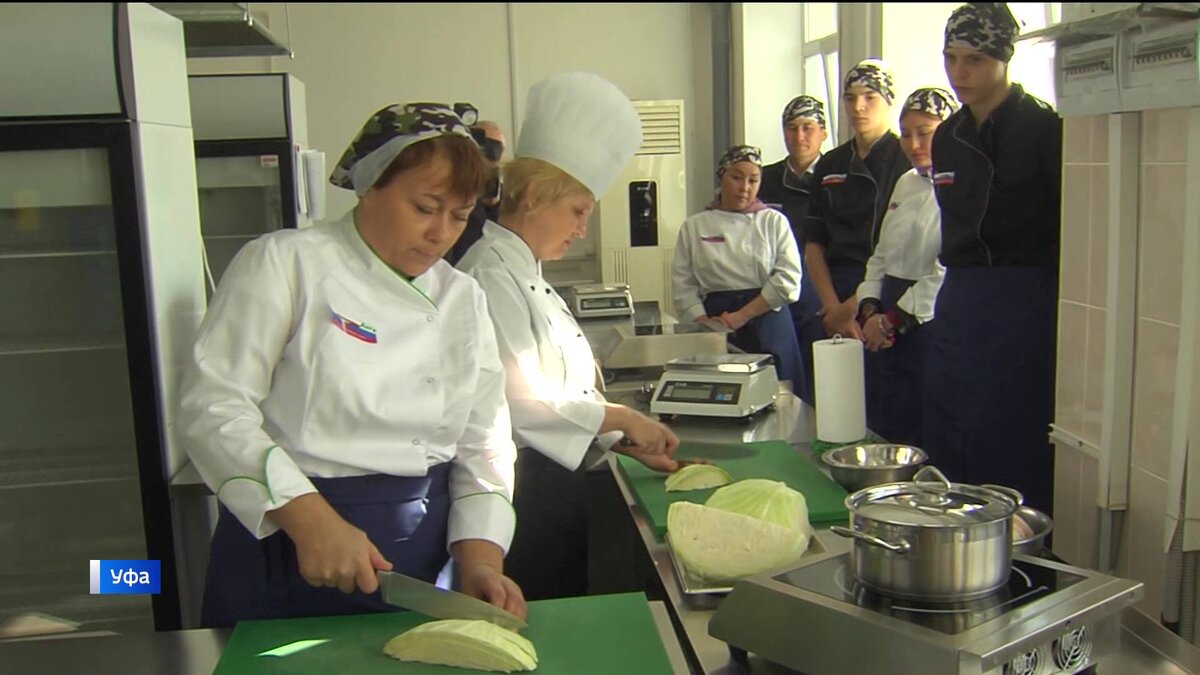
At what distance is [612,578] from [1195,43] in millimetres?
1532

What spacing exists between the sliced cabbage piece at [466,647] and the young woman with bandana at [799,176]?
1.94 metres

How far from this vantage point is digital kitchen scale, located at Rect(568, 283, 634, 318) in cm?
278

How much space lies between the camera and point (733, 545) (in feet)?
4.32

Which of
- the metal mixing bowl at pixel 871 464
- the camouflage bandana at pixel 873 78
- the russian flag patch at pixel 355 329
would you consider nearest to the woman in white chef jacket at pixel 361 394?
the russian flag patch at pixel 355 329

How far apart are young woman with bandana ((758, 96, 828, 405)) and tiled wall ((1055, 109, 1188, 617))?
1.08 meters

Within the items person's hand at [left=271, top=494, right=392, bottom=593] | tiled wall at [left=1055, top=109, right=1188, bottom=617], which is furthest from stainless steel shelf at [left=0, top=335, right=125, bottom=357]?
tiled wall at [left=1055, top=109, right=1188, bottom=617]

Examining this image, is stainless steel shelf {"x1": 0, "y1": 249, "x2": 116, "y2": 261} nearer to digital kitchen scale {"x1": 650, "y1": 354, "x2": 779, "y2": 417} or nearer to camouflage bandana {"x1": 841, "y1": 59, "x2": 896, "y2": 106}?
digital kitchen scale {"x1": 650, "y1": 354, "x2": 779, "y2": 417}

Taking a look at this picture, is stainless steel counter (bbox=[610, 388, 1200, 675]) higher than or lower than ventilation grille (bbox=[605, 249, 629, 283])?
lower

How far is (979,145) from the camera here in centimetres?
225

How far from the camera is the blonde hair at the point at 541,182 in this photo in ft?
6.17

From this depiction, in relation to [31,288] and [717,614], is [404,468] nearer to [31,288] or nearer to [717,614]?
[717,614]

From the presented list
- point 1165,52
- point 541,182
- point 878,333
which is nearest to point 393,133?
point 541,182

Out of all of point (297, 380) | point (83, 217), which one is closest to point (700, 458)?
point (297, 380)

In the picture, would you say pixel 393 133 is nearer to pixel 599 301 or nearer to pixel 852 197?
pixel 599 301
